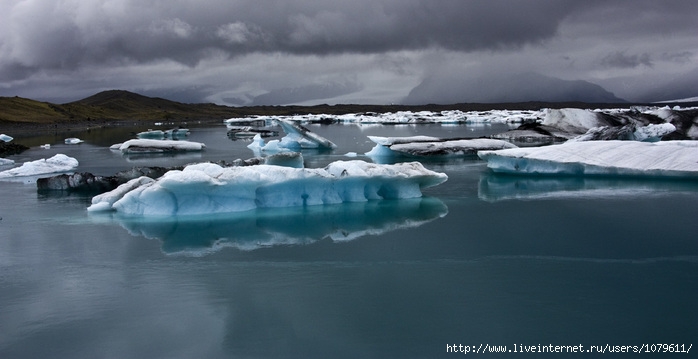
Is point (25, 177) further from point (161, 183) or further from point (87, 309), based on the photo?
point (87, 309)

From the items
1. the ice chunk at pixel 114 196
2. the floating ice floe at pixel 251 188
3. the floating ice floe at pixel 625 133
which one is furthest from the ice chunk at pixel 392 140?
the ice chunk at pixel 114 196

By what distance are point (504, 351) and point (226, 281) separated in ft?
9.02

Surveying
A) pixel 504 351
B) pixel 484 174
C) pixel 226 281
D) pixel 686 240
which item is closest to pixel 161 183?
pixel 226 281

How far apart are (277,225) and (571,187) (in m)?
6.23

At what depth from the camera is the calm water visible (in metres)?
4.12

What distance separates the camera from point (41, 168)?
1287 centimetres

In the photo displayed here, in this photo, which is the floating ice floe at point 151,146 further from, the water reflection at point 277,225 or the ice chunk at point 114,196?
the water reflection at point 277,225

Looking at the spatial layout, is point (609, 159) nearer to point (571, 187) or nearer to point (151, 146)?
point (571, 187)

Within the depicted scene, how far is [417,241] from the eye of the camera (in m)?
6.76

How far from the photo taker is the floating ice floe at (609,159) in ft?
34.8

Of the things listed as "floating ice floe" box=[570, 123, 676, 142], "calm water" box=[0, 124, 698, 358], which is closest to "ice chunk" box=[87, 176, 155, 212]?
"calm water" box=[0, 124, 698, 358]

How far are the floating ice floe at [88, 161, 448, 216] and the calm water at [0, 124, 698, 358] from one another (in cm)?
29

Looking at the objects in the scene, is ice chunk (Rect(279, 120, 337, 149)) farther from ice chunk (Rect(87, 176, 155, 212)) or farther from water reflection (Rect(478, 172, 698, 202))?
ice chunk (Rect(87, 176, 155, 212))

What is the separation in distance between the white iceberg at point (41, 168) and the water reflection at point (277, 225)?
576 centimetres
